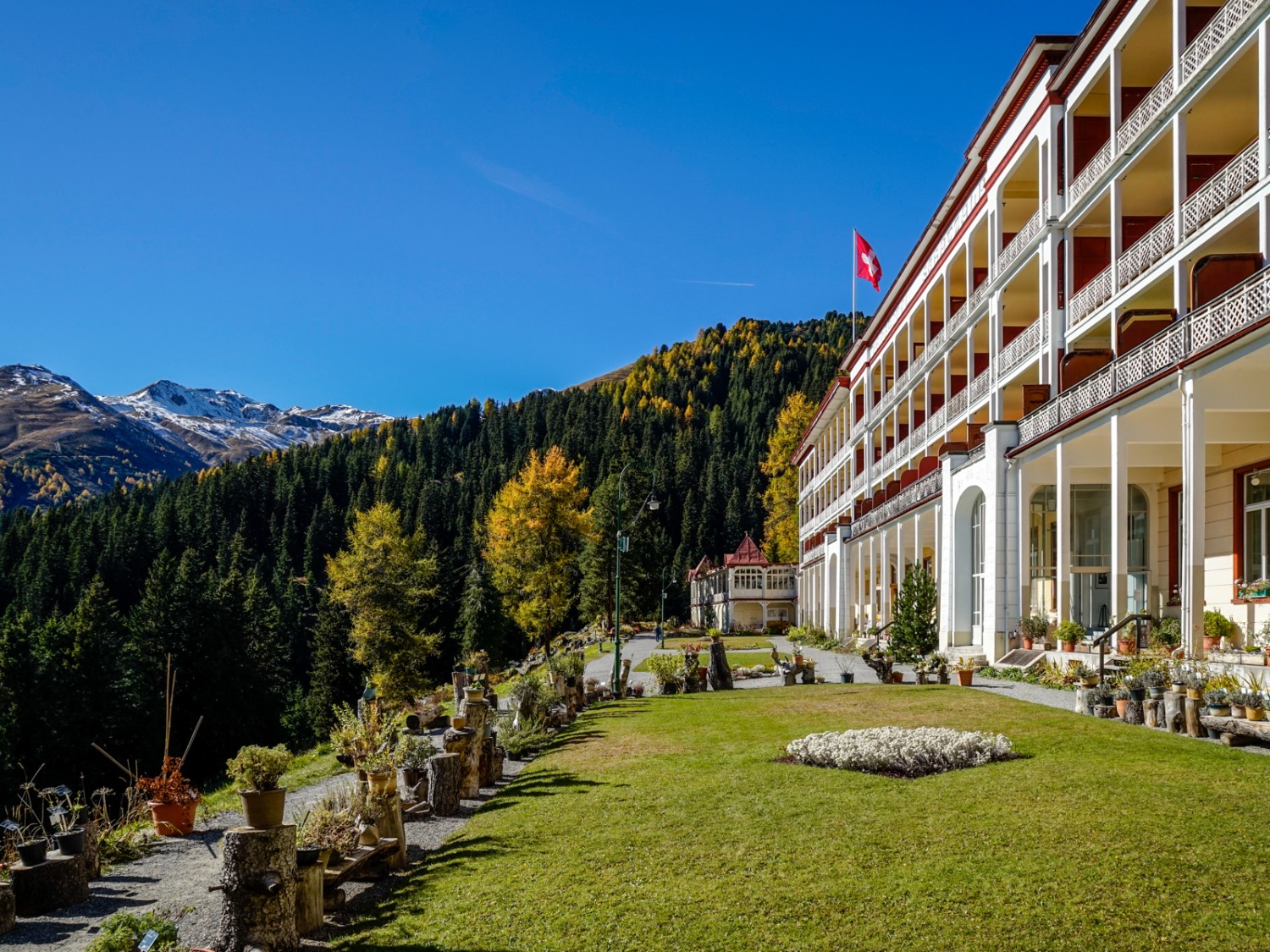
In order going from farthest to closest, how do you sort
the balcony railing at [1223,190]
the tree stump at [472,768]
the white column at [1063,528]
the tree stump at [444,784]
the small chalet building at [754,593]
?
the small chalet building at [754,593], the white column at [1063,528], the balcony railing at [1223,190], the tree stump at [472,768], the tree stump at [444,784]

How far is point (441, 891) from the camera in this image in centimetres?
852

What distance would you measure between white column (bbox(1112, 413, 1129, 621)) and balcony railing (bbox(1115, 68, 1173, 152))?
625 cm

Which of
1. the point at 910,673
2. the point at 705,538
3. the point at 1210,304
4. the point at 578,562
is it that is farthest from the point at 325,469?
the point at 1210,304

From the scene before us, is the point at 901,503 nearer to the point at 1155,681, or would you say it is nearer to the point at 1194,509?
the point at 1194,509

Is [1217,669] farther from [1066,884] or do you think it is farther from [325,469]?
[325,469]

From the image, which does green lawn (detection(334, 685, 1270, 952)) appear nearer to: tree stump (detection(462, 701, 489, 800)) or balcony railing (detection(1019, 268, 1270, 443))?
tree stump (detection(462, 701, 489, 800))

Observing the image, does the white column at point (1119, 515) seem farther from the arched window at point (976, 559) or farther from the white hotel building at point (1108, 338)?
the arched window at point (976, 559)

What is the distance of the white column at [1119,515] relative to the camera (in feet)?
62.7

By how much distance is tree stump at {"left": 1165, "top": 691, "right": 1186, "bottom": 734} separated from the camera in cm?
1327

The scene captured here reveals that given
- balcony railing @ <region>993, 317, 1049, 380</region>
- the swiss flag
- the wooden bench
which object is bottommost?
the wooden bench

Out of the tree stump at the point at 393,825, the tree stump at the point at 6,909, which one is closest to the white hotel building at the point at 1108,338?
the tree stump at the point at 393,825

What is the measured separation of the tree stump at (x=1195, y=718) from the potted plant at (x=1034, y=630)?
10478 mm

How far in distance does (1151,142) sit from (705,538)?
92.4 metres

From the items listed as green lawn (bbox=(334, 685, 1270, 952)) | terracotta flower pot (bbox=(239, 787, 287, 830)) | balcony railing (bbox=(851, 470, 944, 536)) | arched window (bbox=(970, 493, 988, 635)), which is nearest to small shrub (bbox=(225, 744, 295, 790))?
terracotta flower pot (bbox=(239, 787, 287, 830))
